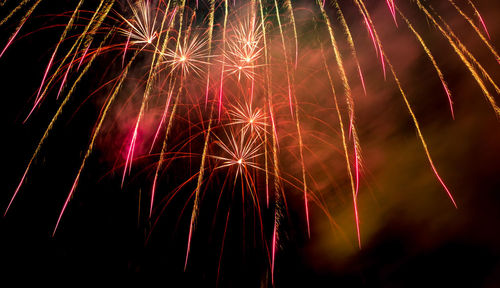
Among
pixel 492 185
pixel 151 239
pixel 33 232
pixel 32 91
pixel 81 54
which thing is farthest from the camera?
pixel 151 239

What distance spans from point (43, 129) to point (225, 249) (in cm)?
449

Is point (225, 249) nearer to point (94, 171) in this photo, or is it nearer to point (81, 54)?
point (94, 171)

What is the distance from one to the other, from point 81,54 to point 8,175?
2.79m

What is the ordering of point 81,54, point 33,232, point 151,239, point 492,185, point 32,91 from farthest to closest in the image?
point 151,239, point 33,232, point 492,185, point 32,91, point 81,54

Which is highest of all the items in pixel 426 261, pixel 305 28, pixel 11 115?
pixel 305 28

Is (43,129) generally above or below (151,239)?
above

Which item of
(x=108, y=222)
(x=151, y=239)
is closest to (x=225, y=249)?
(x=151, y=239)

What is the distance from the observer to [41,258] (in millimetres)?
4762

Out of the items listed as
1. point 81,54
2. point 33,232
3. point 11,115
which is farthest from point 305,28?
point 33,232

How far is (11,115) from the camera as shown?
3.22m

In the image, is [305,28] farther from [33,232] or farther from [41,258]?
[41,258]

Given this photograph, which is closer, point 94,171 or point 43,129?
point 43,129

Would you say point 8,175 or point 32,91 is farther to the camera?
point 8,175

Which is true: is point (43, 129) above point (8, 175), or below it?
above
